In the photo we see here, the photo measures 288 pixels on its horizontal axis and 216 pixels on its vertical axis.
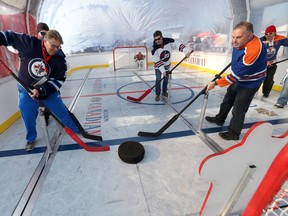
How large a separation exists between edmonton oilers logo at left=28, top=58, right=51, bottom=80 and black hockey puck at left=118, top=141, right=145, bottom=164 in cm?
137

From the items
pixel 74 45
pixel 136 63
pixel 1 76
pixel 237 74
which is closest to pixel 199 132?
pixel 237 74

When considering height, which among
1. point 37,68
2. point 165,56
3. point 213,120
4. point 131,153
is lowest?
point 213,120

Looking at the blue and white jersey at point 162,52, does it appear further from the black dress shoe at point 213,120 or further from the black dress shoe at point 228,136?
the black dress shoe at point 228,136

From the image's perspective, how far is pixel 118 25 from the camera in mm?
14070

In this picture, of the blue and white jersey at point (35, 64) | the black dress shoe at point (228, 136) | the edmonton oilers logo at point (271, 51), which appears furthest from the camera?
the edmonton oilers logo at point (271, 51)

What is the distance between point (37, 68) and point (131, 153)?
1.55 m

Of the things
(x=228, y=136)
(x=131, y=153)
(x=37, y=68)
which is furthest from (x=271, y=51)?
(x=37, y=68)

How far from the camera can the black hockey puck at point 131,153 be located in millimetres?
2168

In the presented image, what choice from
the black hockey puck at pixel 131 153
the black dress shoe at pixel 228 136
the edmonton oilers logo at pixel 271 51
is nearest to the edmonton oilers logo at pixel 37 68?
the black hockey puck at pixel 131 153

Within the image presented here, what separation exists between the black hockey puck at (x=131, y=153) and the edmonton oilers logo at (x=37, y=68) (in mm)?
1371

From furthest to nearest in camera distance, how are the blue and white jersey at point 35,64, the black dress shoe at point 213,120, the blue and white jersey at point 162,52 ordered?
the blue and white jersey at point 162,52 < the black dress shoe at point 213,120 < the blue and white jersey at point 35,64

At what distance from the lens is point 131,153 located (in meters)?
2.21

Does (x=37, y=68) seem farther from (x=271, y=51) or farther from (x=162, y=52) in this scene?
(x=271, y=51)

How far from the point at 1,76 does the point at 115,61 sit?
20.7ft
